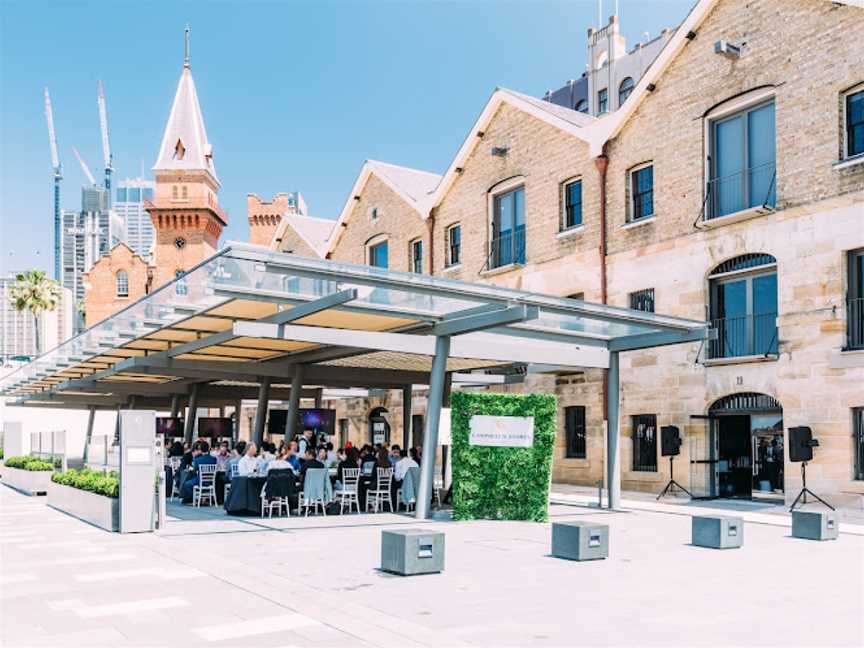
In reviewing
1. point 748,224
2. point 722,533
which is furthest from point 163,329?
point 748,224

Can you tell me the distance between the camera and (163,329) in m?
18.3

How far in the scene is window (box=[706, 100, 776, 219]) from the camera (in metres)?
20.3

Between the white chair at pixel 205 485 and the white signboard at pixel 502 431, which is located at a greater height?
the white signboard at pixel 502 431

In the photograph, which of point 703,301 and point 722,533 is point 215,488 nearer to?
point 722,533

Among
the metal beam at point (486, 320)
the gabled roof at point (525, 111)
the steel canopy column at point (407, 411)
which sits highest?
the gabled roof at point (525, 111)

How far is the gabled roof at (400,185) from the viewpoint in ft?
105

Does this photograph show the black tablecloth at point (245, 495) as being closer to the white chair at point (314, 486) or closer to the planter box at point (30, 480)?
the white chair at point (314, 486)

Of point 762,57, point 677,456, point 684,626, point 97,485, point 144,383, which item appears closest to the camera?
point 684,626

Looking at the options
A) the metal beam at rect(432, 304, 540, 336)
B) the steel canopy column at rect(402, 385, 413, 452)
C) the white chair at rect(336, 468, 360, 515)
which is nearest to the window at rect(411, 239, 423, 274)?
the steel canopy column at rect(402, 385, 413, 452)

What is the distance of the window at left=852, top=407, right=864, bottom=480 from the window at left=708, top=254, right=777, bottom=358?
2307mm

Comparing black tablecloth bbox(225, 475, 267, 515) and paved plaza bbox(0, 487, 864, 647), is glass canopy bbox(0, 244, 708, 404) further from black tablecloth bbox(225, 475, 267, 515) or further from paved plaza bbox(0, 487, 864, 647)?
paved plaza bbox(0, 487, 864, 647)

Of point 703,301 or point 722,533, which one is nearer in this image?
point 722,533

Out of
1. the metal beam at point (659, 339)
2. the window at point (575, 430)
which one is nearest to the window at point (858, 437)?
the metal beam at point (659, 339)

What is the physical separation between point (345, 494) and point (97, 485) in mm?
4692
